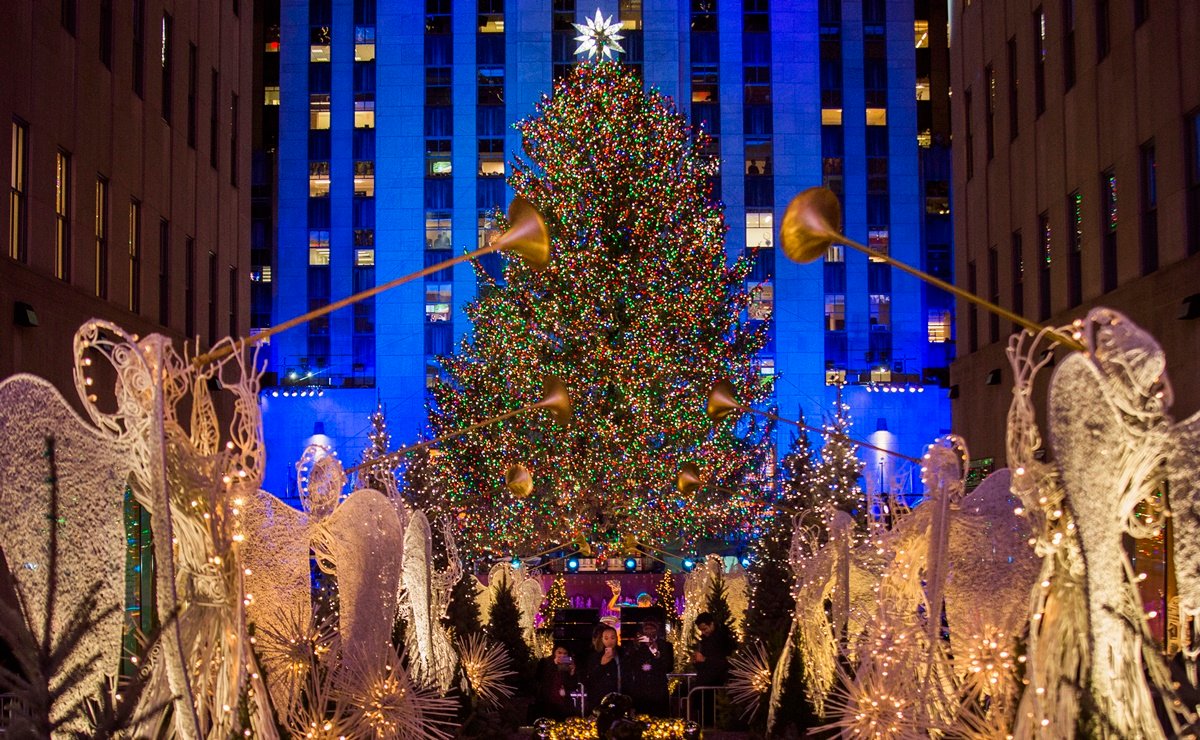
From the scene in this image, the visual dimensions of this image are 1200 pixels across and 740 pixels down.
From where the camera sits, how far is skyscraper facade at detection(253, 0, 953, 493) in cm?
5688

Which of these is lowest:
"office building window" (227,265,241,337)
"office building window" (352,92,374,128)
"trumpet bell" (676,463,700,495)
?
"trumpet bell" (676,463,700,495)

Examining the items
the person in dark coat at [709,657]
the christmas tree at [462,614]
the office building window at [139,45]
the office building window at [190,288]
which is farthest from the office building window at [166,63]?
the person in dark coat at [709,657]

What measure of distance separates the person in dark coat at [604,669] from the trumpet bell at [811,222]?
6.92 meters

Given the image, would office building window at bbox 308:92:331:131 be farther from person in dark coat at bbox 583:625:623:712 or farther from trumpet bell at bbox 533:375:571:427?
person in dark coat at bbox 583:625:623:712

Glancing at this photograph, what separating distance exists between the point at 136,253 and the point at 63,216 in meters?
4.03

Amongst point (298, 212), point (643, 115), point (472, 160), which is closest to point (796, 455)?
point (643, 115)

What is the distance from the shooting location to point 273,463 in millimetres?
56281

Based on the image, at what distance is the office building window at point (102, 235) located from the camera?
23.5 m

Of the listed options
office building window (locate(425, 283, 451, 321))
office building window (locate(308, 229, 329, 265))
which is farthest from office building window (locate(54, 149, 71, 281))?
office building window (locate(308, 229, 329, 265))

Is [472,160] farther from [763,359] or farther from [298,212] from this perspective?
[763,359]

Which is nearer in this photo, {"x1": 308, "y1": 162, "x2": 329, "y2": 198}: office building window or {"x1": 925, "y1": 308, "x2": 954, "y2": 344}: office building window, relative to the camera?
{"x1": 308, "y1": 162, "x2": 329, "y2": 198}: office building window

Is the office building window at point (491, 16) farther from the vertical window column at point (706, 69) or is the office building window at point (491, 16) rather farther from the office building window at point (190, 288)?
the office building window at point (190, 288)

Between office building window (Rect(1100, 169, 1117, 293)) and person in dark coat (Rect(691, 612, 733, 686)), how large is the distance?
32.3ft

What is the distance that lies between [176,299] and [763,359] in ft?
107
